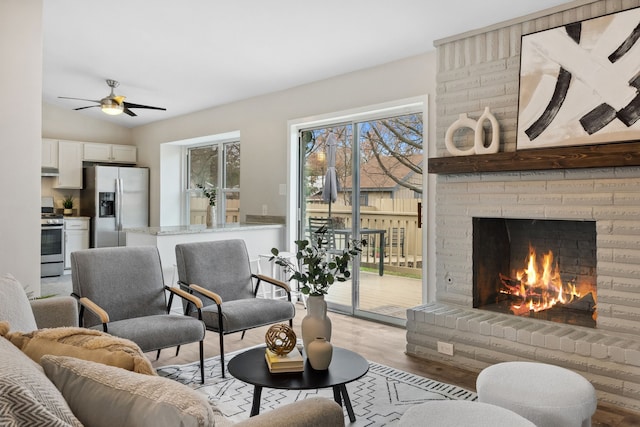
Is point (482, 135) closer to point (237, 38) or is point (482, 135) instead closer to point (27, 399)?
point (237, 38)

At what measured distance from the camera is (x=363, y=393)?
9.78 ft

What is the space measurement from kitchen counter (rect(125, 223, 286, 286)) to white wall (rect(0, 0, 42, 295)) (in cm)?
134

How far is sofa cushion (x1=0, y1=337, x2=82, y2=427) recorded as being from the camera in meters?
0.83

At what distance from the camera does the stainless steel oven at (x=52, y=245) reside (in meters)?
7.07

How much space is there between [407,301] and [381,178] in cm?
122

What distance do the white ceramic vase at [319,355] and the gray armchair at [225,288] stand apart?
104 cm

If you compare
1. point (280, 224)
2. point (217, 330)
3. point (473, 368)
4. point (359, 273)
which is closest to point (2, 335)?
point (217, 330)

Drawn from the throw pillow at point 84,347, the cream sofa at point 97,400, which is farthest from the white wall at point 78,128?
the cream sofa at point 97,400

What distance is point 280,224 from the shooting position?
5.70 meters

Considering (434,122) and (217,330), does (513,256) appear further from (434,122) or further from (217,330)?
(217,330)

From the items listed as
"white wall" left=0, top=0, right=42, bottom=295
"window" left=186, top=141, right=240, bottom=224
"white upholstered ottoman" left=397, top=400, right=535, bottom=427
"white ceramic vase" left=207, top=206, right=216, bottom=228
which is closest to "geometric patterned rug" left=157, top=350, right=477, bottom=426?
"white upholstered ottoman" left=397, top=400, right=535, bottom=427

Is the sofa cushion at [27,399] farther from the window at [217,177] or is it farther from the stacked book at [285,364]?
the window at [217,177]

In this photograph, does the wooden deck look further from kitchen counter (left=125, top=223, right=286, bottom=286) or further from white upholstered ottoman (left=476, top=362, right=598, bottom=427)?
white upholstered ottoman (left=476, top=362, right=598, bottom=427)

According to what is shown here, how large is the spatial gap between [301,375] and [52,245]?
20.4 feet
